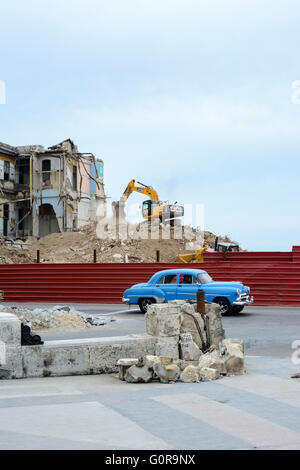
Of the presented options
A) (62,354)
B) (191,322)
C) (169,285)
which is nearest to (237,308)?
(169,285)

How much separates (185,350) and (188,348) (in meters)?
0.06

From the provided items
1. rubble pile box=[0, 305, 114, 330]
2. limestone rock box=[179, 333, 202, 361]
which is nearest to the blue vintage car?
rubble pile box=[0, 305, 114, 330]

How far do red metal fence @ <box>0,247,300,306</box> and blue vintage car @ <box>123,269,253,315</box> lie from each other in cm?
621

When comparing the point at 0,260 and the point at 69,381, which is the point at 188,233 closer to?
the point at 0,260

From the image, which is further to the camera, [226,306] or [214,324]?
[226,306]

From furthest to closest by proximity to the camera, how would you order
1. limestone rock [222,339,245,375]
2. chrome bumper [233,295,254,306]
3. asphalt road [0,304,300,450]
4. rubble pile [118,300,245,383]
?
chrome bumper [233,295,254,306], limestone rock [222,339,245,375], rubble pile [118,300,245,383], asphalt road [0,304,300,450]

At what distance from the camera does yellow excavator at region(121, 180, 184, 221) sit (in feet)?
157

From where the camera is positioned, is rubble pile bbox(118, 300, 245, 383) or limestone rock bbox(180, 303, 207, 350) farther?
limestone rock bbox(180, 303, 207, 350)

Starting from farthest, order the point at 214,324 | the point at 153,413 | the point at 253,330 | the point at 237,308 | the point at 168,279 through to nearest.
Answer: the point at 237,308 < the point at 168,279 < the point at 253,330 < the point at 214,324 < the point at 153,413

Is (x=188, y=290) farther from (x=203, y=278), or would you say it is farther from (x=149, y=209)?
(x=149, y=209)

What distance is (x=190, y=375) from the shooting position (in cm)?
859

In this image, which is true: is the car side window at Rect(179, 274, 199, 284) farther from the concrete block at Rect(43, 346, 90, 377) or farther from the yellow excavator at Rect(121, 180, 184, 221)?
the yellow excavator at Rect(121, 180, 184, 221)

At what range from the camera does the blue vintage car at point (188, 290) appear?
19.4 m

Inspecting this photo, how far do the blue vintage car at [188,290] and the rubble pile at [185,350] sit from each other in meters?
9.02
